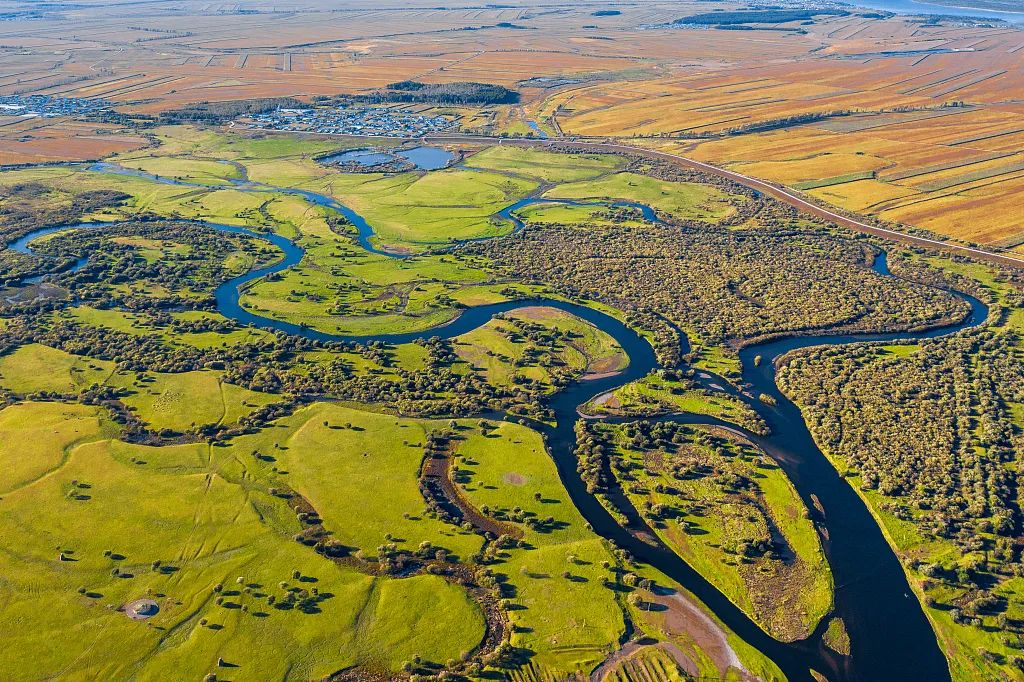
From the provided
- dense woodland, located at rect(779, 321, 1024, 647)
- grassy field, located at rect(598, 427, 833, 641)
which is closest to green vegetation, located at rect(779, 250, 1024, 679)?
dense woodland, located at rect(779, 321, 1024, 647)

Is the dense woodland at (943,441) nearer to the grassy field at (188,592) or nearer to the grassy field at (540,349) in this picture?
the grassy field at (540,349)

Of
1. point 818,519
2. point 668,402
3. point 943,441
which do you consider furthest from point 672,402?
point 943,441

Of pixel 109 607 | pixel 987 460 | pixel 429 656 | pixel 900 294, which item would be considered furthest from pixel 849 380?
pixel 109 607

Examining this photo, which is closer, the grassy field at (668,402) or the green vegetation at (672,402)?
the green vegetation at (672,402)

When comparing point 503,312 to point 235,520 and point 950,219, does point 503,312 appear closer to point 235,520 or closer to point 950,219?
point 235,520

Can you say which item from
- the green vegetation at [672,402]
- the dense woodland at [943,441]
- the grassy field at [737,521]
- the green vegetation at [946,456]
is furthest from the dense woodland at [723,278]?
the grassy field at [737,521]

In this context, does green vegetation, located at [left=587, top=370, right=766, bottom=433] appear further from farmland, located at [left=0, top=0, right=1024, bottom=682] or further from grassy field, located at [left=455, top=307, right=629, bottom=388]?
grassy field, located at [left=455, top=307, right=629, bottom=388]

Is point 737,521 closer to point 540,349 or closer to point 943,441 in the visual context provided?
point 943,441

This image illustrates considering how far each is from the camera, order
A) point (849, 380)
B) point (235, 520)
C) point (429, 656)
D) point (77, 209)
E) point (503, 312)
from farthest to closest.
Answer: point (77, 209)
point (503, 312)
point (849, 380)
point (235, 520)
point (429, 656)
